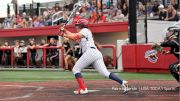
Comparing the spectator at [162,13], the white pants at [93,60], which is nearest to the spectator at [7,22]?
the spectator at [162,13]

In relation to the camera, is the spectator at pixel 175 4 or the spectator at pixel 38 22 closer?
the spectator at pixel 175 4

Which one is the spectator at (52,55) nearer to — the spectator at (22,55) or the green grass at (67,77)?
the spectator at (22,55)

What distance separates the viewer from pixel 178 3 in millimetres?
21922

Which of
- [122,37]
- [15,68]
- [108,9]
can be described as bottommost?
[15,68]

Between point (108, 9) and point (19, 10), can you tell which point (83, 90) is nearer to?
point (108, 9)

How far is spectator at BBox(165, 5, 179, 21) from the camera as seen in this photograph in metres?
21.5

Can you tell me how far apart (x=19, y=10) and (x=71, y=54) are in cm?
1358

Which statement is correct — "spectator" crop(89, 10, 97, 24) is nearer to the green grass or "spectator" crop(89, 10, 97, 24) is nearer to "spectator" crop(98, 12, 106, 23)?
"spectator" crop(98, 12, 106, 23)

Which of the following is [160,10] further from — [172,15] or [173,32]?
[173,32]

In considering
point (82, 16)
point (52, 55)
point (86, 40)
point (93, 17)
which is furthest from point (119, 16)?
point (86, 40)

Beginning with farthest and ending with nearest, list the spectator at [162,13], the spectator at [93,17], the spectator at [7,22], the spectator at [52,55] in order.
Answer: the spectator at [7,22], the spectator at [93,17], the spectator at [52,55], the spectator at [162,13]

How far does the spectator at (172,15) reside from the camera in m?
A: 21.5

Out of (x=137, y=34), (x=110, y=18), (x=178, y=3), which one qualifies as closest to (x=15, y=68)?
(x=110, y=18)

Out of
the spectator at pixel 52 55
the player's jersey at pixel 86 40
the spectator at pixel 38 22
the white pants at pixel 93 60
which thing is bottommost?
the spectator at pixel 52 55
